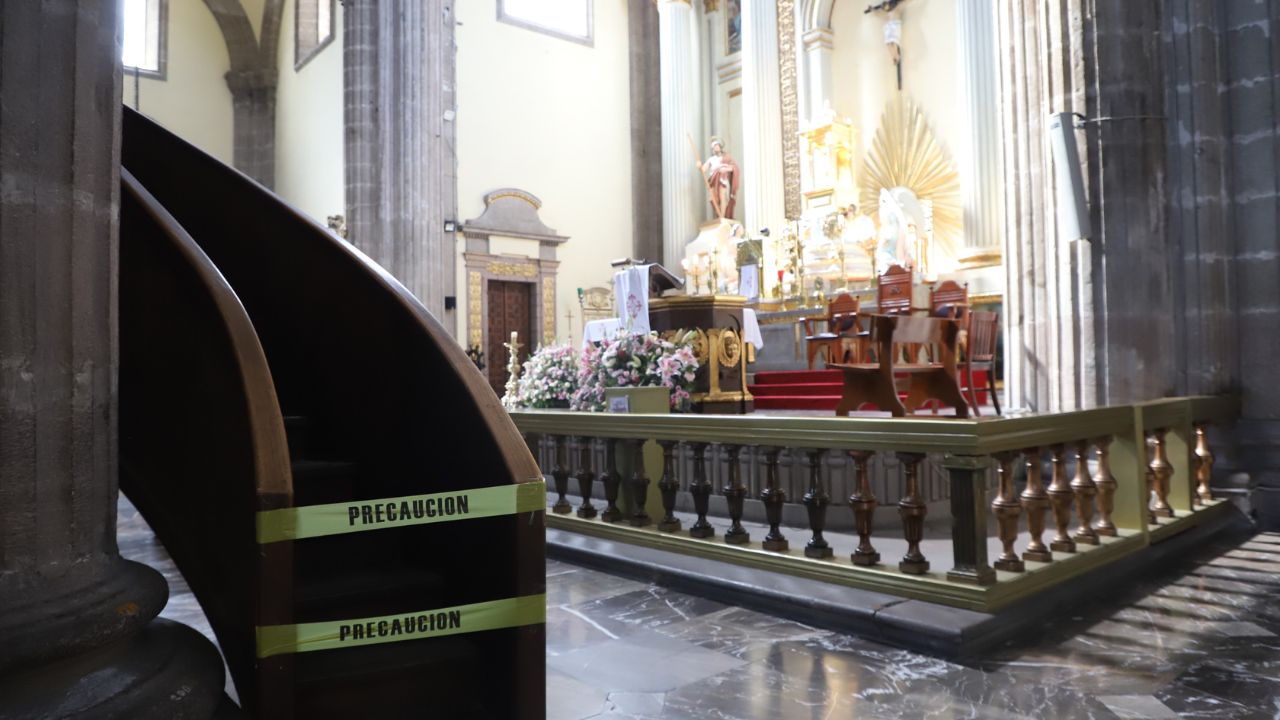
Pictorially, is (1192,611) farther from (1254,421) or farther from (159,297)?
(159,297)

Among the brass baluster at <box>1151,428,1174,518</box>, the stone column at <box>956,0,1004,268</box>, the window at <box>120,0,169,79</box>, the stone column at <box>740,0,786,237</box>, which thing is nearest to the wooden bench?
the brass baluster at <box>1151,428,1174,518</box>

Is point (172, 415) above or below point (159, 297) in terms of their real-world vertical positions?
below

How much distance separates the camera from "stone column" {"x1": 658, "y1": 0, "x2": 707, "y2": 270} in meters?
15.9

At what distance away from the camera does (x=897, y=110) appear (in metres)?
14.1

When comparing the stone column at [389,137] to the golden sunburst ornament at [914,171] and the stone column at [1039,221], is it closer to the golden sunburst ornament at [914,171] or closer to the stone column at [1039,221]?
the golden sunburst ornament at [914,171]

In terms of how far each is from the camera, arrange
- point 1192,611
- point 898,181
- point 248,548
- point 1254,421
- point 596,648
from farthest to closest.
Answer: point 898,181
point 1254,421
point 1192,611
point 596,648
point 248,548

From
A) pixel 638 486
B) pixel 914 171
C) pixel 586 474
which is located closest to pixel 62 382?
pixel 638 486

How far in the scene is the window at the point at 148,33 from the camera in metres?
17.8

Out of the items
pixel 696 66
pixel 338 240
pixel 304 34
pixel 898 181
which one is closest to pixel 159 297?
pixel 338 240

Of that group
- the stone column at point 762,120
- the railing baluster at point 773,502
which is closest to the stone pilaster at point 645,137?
the stone column at point 762,120

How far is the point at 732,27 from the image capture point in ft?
54.2

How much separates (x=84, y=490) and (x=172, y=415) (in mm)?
745

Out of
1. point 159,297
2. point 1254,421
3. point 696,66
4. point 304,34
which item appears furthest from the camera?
point 304,34

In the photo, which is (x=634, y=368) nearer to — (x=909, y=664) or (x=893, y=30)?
(x=909, y=664)
